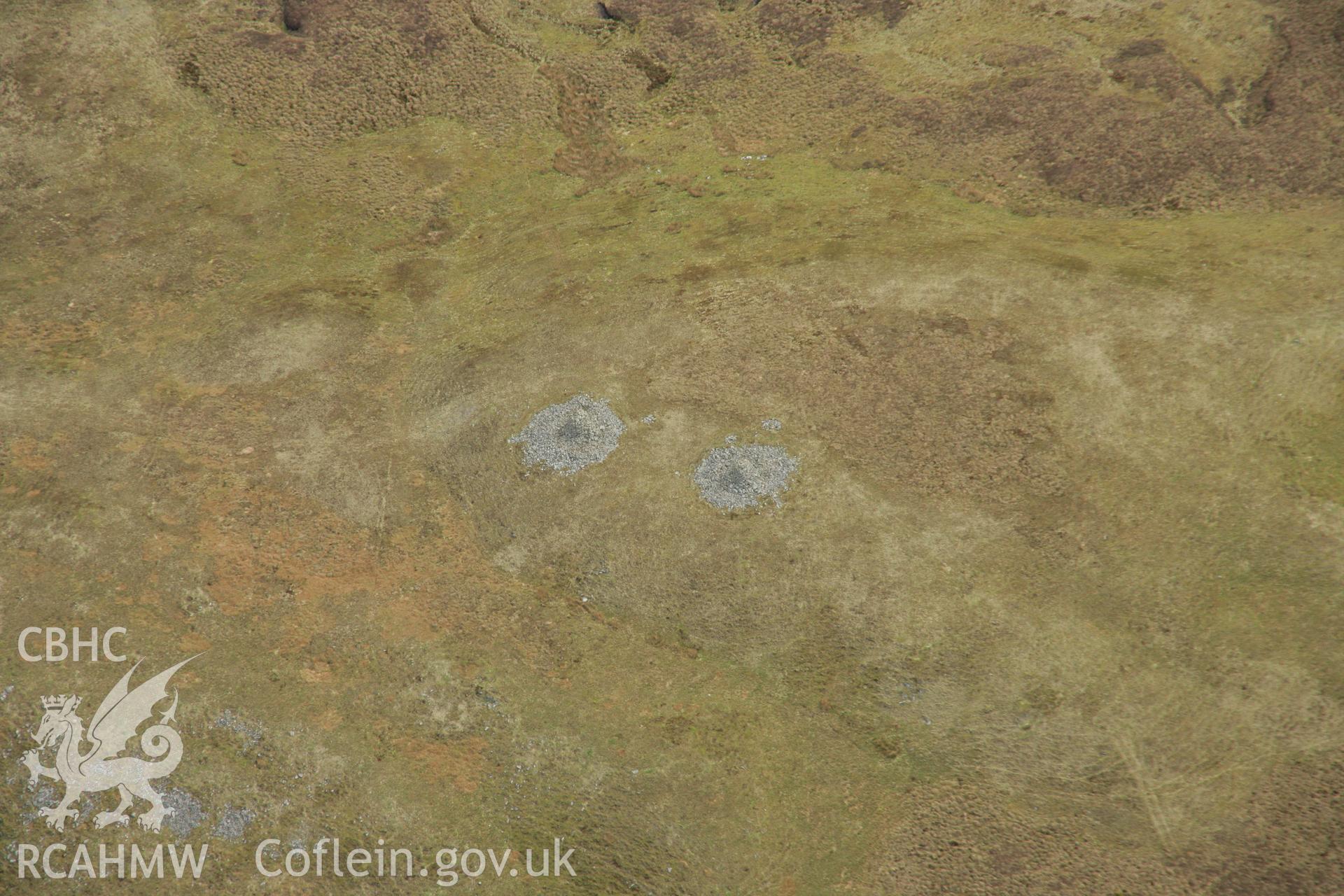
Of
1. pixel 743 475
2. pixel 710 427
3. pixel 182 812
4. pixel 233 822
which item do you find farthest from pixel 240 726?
pixel 710 427

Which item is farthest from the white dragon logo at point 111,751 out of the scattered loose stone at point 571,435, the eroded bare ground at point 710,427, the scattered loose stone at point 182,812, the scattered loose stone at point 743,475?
the scattered loose stone at point 743,475

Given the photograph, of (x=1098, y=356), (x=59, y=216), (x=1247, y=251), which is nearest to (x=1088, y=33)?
(x=1247, y=251)

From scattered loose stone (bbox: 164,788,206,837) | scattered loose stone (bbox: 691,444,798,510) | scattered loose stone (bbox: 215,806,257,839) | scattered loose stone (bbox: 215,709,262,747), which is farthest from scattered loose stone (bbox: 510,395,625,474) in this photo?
scattered loose stone (bbox: 164,788,206,837)

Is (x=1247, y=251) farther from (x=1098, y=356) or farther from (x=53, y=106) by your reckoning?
(x=53, y=106)

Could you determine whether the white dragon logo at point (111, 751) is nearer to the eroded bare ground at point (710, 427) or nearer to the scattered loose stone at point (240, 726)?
the eroded bare ground at point (710, 427)

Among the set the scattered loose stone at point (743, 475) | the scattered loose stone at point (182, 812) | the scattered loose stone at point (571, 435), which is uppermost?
the scattered loose stone at point (743, 475)

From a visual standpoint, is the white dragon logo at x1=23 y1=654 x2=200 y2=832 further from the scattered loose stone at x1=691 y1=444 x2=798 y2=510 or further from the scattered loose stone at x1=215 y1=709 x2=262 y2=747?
the scattered loose stone at x1=691 y1=444 x2=798 y2=510
